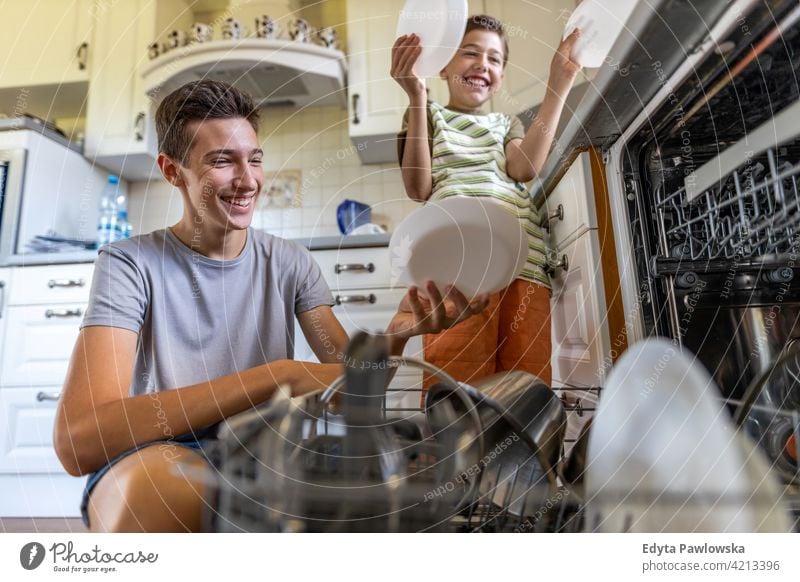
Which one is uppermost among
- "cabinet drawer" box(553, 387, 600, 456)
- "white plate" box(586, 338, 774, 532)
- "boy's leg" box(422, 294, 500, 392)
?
"boy's leg" box(422, 294, 500, 392)

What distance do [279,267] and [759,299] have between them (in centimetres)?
32

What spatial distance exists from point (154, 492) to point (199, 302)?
11cm

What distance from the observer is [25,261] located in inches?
14.6

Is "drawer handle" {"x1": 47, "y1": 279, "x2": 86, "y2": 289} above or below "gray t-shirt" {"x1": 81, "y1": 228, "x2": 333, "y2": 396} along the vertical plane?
above

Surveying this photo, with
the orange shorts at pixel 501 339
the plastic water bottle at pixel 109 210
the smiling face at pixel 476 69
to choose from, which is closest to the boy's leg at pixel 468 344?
the orange shorts at pixel 501 339

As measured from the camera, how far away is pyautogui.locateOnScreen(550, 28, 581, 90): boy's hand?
1.01 feet

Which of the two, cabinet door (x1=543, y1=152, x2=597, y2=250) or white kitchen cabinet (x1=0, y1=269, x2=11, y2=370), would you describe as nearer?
cabinet door (x1=543, y1=152, x2=597, y2=250)

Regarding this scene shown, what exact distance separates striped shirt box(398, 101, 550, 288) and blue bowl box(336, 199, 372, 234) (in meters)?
0.04

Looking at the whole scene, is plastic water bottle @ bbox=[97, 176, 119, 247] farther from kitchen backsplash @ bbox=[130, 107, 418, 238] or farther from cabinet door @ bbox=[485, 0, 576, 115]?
cabinet door @ bbox=[485, 0, 576, 115]

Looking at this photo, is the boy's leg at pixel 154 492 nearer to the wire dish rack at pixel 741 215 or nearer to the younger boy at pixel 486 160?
the younger boy at pixel 486 160

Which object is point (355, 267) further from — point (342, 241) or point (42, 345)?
point (42, 345)

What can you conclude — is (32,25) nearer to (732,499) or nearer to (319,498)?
(319,498)

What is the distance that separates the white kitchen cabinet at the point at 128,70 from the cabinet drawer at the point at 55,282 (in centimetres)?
9

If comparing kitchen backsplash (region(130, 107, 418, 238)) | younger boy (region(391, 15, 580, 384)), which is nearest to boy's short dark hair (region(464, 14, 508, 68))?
younger boy (region(391, 15, 580, 384))
